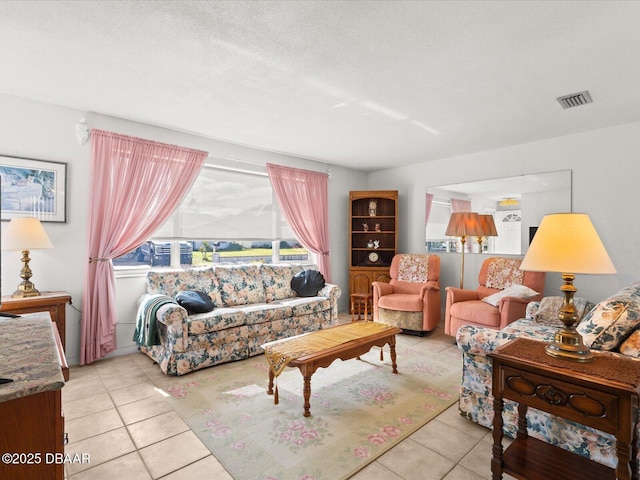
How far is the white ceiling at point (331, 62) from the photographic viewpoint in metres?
1.92

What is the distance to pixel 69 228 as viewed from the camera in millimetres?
3318

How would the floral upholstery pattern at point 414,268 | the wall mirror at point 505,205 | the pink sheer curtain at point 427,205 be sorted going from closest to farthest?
the wall mirror at point 505,205, the floral upholstery pattern at point 414,268, the pink sheer curtain at point 427,205

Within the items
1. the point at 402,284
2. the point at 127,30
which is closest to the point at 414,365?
the point at 402,284

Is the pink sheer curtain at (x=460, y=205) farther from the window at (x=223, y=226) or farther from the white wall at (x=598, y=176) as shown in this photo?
the window at (x=223, y=226)

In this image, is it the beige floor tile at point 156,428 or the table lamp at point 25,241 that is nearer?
the beige floor tile at point 156,428

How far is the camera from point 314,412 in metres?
2.41

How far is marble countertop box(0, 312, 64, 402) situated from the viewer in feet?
2.85

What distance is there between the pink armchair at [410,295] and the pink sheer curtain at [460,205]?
0.88 meters

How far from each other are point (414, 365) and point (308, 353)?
139 cm

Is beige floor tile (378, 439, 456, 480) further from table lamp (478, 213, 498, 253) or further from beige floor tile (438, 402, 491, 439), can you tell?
table lamp (478, 213, 498, 253)

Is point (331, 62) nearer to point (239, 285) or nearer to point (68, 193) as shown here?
point (239, 285)

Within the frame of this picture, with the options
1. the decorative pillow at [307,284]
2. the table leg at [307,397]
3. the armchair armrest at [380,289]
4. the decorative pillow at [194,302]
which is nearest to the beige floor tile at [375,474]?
the table leg at [307,397]

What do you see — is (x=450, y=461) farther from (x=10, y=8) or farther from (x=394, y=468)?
(x=10, y=8)

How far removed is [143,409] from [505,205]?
468 centimetres
